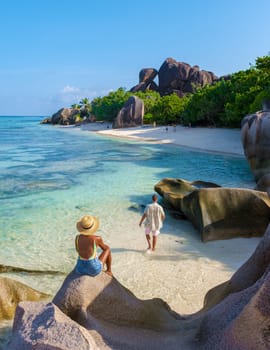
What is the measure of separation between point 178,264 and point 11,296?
3503mm

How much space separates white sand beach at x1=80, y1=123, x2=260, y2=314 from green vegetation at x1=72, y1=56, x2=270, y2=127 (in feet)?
72.9

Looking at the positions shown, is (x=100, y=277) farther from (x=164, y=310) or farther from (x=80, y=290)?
(x=164, y=310)

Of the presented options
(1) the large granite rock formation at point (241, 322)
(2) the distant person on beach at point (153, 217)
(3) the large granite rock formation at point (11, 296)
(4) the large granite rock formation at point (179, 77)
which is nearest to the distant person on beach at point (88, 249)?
(1) the large granite rock formation at point (241, 322)

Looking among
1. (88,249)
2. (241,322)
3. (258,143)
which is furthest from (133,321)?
(258,143)

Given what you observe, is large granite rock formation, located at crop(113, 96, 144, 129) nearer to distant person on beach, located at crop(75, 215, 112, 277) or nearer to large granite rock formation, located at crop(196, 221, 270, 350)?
distant person on beach, located at crop(75, 215, 112, 277)

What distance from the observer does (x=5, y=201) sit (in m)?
13.7

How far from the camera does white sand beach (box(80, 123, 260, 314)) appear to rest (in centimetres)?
651

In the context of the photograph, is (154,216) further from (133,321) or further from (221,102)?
(221,102)

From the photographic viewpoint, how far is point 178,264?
7719mm

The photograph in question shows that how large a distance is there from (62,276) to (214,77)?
77293mm

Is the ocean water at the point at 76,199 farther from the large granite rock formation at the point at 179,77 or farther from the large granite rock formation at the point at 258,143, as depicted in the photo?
the large granite rock formation at the point at 179,77

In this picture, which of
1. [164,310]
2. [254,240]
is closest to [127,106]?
[254,240]

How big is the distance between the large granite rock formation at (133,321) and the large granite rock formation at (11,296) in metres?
2.21

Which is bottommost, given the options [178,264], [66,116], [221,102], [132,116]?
[178,264]
